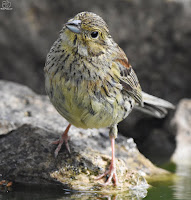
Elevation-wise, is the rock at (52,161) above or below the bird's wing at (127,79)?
below

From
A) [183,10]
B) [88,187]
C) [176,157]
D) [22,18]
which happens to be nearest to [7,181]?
[88,187]

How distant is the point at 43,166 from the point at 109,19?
3.23m

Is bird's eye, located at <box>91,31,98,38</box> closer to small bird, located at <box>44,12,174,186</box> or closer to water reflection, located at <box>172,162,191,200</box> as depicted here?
small bird, located at <box>44,12,174,186</box>

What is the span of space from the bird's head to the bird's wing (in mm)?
433

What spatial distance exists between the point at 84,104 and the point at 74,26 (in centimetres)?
76

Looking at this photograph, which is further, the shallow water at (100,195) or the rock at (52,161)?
the rock at (52,161)

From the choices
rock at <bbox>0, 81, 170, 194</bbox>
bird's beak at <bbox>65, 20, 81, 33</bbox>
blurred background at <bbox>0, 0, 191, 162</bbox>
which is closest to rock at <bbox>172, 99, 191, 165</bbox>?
blurred background at <bbox>0, 0, 191, 162</bbox>

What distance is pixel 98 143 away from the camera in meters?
5.06

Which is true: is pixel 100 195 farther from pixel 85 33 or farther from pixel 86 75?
pixel 85 33

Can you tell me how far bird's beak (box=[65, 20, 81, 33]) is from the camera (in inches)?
141

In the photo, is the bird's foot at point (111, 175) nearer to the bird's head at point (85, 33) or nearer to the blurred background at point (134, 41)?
the bird's head at point (85, 33)

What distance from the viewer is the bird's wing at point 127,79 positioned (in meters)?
4.29

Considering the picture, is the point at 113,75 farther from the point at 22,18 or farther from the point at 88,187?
the point at 22,18

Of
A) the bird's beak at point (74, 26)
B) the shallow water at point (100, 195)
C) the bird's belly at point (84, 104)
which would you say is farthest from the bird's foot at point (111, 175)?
the bird's beak at point (74, 26)
